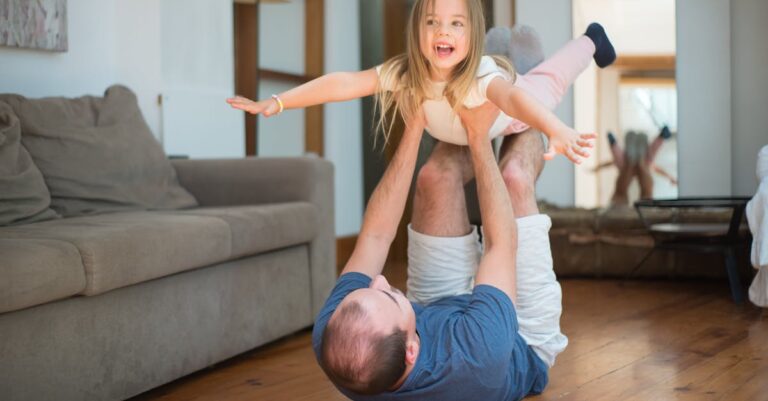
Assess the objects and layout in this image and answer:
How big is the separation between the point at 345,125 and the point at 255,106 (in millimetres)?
3717

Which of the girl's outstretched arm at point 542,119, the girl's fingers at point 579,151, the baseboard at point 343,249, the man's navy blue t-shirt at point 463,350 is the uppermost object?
the girl's outstretched arm at point 542,119

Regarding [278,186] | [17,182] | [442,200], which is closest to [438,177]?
[442,200]

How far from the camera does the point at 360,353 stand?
175 cm

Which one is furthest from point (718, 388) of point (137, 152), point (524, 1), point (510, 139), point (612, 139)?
point (524, 1)

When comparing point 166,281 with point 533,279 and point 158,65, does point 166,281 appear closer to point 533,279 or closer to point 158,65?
point 533,279

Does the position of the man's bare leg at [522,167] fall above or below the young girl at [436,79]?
below

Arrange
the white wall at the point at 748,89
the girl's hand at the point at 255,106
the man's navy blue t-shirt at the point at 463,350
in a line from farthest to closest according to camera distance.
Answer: the white wall at the point at 748,89, the girl's hand at the point at 255,106, the man's navy blue t-shirt at the point at 463,350

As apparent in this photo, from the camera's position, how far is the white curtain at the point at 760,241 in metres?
3.54

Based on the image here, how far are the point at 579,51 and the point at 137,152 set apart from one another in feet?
5.18

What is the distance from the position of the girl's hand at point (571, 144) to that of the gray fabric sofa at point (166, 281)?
1.11m

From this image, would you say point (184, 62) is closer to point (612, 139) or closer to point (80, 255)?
point (80, 255)

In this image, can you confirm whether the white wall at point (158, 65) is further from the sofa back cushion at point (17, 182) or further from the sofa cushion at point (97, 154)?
the sofa back cushion at point (17, 182)

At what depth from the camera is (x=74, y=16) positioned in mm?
3572

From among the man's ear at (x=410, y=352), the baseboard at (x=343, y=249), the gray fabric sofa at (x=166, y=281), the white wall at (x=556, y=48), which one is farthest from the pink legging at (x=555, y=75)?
the baseboard at (x=343, y=249)
